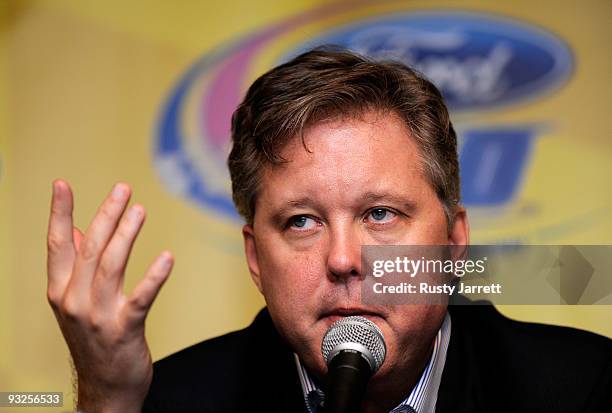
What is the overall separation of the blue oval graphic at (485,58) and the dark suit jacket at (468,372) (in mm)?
736

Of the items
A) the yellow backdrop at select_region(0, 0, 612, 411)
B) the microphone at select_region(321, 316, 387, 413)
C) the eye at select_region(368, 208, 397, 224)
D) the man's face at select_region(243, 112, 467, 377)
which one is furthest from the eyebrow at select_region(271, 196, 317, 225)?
the yellow backdrop at select_region(0, 0, 612, 411)

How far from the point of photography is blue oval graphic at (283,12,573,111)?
2.41 m

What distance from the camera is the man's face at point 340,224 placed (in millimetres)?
1508

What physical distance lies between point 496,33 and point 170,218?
3.52ft

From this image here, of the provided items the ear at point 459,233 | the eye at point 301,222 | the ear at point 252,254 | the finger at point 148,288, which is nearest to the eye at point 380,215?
the eye at point 301,222

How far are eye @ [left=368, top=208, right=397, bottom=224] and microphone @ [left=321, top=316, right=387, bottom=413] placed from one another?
283 millimetres

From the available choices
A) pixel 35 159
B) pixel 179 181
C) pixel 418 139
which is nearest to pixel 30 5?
pixel 35 159

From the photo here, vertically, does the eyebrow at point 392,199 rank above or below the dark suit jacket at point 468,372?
above

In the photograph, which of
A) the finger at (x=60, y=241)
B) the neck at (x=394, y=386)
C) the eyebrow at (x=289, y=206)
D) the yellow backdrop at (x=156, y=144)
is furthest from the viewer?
the yellow backdrop at (x=156, y=144)

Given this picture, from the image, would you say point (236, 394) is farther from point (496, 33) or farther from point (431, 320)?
point (496, 33)

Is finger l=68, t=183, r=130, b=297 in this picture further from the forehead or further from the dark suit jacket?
the dark suit jacket

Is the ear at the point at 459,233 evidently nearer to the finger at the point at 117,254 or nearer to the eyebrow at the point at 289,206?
the eyebrow at the point at 289,206

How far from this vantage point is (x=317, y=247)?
1.55 m

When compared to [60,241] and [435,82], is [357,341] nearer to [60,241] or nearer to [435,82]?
[60,241]
